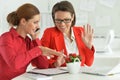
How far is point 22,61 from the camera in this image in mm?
1765

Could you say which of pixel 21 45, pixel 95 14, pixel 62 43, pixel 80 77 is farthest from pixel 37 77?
pixel 95 14

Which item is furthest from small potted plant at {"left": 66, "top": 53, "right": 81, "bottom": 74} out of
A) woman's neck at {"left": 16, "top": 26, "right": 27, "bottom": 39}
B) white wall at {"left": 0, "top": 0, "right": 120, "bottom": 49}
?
white wall at {"left": 0, "top": 0, "right": 120, "bottom": 49}

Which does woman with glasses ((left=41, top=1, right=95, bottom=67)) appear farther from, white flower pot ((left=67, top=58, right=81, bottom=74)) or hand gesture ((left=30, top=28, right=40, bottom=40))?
white flower pot ((left=67, top=58, right=81, bottom=74))

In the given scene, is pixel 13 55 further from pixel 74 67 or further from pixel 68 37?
pixel 68 37

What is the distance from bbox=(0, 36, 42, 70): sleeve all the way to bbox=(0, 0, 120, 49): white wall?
142 centimetres

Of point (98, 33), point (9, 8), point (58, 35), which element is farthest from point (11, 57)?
point (98, 33)

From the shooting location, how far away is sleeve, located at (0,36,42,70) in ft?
5.76

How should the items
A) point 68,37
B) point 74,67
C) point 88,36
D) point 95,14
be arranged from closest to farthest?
point 74,67 < point 88,36 < point 68,37 < point 95,14

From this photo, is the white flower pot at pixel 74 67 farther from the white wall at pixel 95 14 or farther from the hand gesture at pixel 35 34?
the white wall at pixel 95 14

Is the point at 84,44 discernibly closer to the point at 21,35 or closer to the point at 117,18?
the point at 21,35

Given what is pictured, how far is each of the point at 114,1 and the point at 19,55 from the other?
1862 millimetres

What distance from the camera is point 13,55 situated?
69.4 inches

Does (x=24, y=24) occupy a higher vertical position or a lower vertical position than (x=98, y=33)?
higher

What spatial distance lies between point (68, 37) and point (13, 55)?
0.60 m
